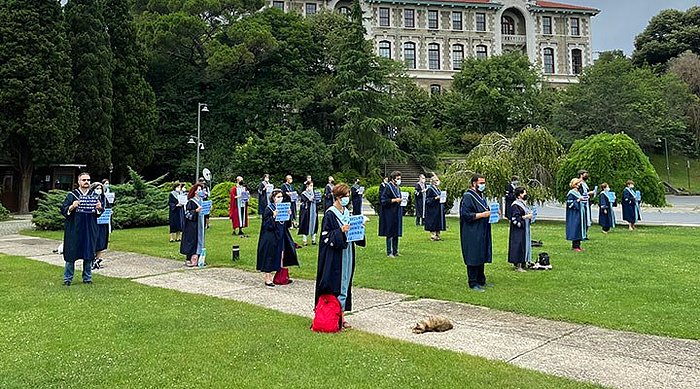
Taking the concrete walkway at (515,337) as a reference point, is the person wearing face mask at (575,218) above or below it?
above

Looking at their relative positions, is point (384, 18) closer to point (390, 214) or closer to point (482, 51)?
point (482, 51)

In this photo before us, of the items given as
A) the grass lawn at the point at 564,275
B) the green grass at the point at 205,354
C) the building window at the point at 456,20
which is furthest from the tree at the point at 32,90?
the building window at the point at 456,20

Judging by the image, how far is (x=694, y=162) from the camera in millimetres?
57031

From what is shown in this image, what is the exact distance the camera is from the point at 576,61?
69.7 metres

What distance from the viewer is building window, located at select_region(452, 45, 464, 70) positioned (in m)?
67.4

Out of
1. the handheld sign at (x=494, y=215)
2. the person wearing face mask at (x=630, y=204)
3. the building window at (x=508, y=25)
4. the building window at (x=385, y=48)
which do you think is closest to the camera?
the handheld sign at (x=494, y=215)

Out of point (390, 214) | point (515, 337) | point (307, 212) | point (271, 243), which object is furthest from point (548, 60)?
point (515, 337)

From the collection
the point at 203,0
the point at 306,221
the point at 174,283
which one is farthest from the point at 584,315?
the point at 203,0

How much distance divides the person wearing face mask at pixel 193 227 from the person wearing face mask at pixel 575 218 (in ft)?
29.6

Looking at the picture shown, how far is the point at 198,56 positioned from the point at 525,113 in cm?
2993

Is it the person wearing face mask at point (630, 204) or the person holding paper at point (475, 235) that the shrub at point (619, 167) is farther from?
the person holding paper at point (475, 235)

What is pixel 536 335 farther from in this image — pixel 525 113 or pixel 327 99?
pixel 525 113

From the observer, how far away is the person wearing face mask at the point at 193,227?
38.0 feet

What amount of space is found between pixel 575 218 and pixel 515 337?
27.8 feet
